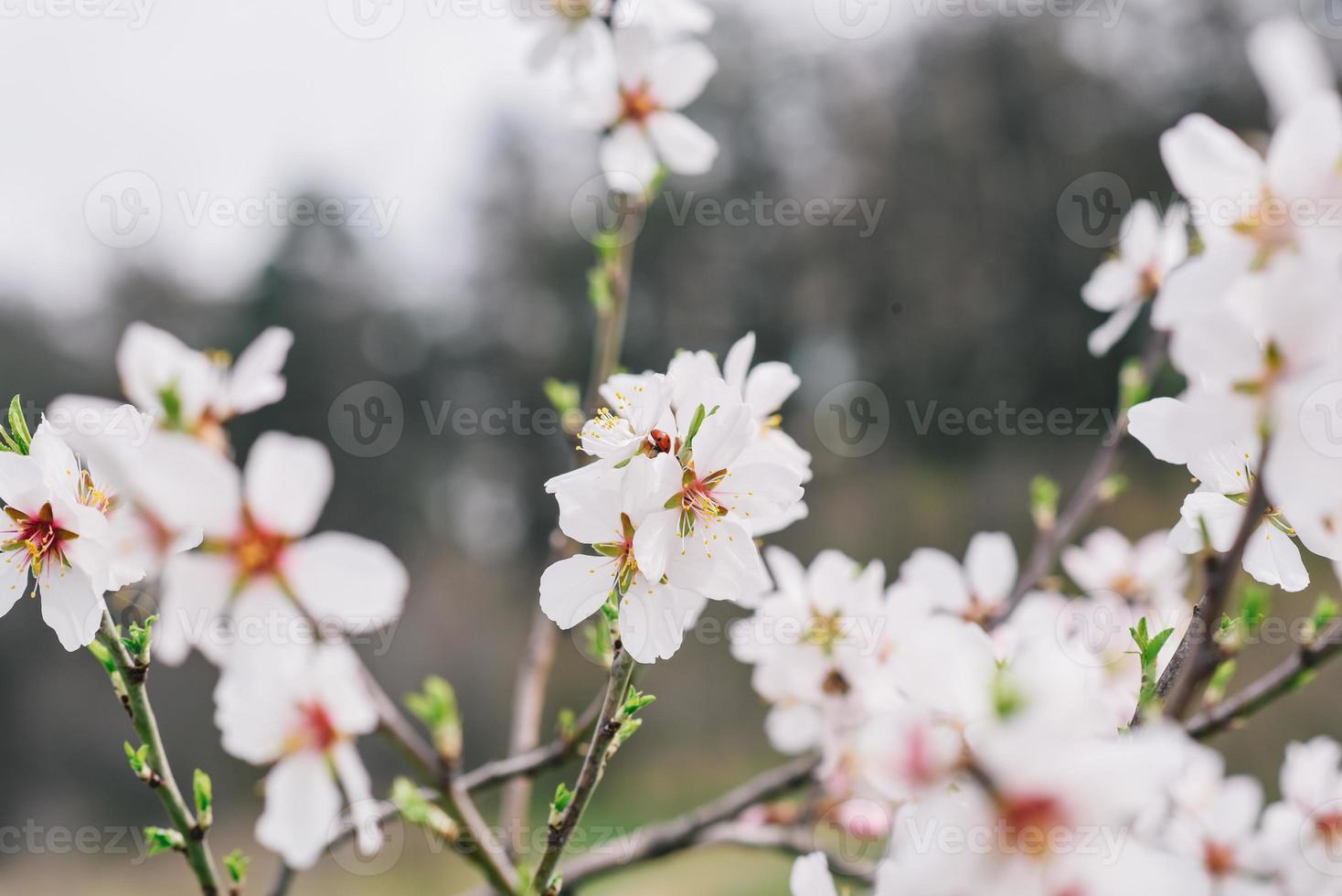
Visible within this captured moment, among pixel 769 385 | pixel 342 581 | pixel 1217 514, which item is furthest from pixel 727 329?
pixel 342 581

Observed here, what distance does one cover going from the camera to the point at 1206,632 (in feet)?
1.98

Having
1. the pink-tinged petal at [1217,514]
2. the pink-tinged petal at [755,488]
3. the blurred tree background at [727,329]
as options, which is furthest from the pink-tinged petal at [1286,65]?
the blurred tree background at [727,329]

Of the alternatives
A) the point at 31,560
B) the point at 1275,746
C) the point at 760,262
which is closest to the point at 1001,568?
the point at 31,560

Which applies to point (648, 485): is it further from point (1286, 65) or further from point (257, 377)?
point (1286, 65)

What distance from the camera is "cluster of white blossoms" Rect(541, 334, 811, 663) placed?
28.5 inches

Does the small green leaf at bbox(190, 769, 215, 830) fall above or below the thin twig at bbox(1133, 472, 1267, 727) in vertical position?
below

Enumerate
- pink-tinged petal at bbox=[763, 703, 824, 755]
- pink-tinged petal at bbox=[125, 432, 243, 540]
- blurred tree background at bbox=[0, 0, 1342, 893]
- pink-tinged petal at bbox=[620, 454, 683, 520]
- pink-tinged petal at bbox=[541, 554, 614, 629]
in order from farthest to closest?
1. blurred tree background at bbox=[0, 0, 1342, 893]
2. pink-tinged petal at bbox=[763, 703, 824, 755]
3. pink-tinged petal at bbox=[541, 554, 614, 629]
4. pink-tinged petal at bbox=[620, 454, 683, 520]
5. pink-tinged petal at bbox=[125, 432, 243, 540]

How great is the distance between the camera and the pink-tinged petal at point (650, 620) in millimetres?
704

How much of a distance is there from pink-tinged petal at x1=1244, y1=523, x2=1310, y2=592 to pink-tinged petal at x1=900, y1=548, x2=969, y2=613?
1.95ft

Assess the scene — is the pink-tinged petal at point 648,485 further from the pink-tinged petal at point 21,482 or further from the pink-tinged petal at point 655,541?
the pink-tinged petal at point 21,482

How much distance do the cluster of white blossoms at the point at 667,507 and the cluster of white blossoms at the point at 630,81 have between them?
742 millimetres

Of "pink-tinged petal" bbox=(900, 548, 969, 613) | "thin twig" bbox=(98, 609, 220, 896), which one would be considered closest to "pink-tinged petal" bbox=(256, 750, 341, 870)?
"thin twig" bbox=(98, 609, 220, 896)

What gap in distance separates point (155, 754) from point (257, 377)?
36 centimetres

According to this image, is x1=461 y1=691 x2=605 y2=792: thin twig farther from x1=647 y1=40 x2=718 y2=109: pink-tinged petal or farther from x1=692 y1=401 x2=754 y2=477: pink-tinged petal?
x1=647 y1=40 x2=718 y2=109: pink-tinged petal
